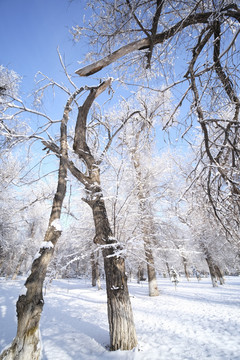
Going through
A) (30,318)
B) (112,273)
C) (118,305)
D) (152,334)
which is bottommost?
(152,334)

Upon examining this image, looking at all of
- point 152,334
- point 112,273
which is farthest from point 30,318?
point 152,334

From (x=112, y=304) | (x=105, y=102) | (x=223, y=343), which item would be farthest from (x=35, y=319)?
(x=105, y=102)

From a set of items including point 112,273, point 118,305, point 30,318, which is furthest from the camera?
point 112,273

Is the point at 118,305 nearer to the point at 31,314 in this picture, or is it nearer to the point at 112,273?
the point at 112,273

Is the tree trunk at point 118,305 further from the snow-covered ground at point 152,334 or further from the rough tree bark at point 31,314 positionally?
the rough tree bark at point 31,314

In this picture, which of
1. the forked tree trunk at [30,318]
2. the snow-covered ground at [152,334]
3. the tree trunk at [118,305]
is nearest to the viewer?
the forked tree trunk at [30,318]

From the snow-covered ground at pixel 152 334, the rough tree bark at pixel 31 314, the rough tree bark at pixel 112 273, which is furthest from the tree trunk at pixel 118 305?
the rough tree bark at pixel 31 314

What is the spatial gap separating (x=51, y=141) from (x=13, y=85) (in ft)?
10.3

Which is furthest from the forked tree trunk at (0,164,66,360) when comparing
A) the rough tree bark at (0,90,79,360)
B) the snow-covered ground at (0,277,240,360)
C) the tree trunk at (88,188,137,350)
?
the tree trunk at (88,188,137,350)

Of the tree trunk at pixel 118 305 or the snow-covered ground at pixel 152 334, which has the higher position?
the tree trunk at pixel 118 305

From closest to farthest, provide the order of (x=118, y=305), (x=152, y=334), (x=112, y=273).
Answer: (x=118, y=305), (x=112, y=273), (x=152, y=334)

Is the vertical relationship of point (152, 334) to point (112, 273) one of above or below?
below

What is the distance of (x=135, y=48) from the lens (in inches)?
98.7

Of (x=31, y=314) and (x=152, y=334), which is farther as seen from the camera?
(x=152, y=334)
